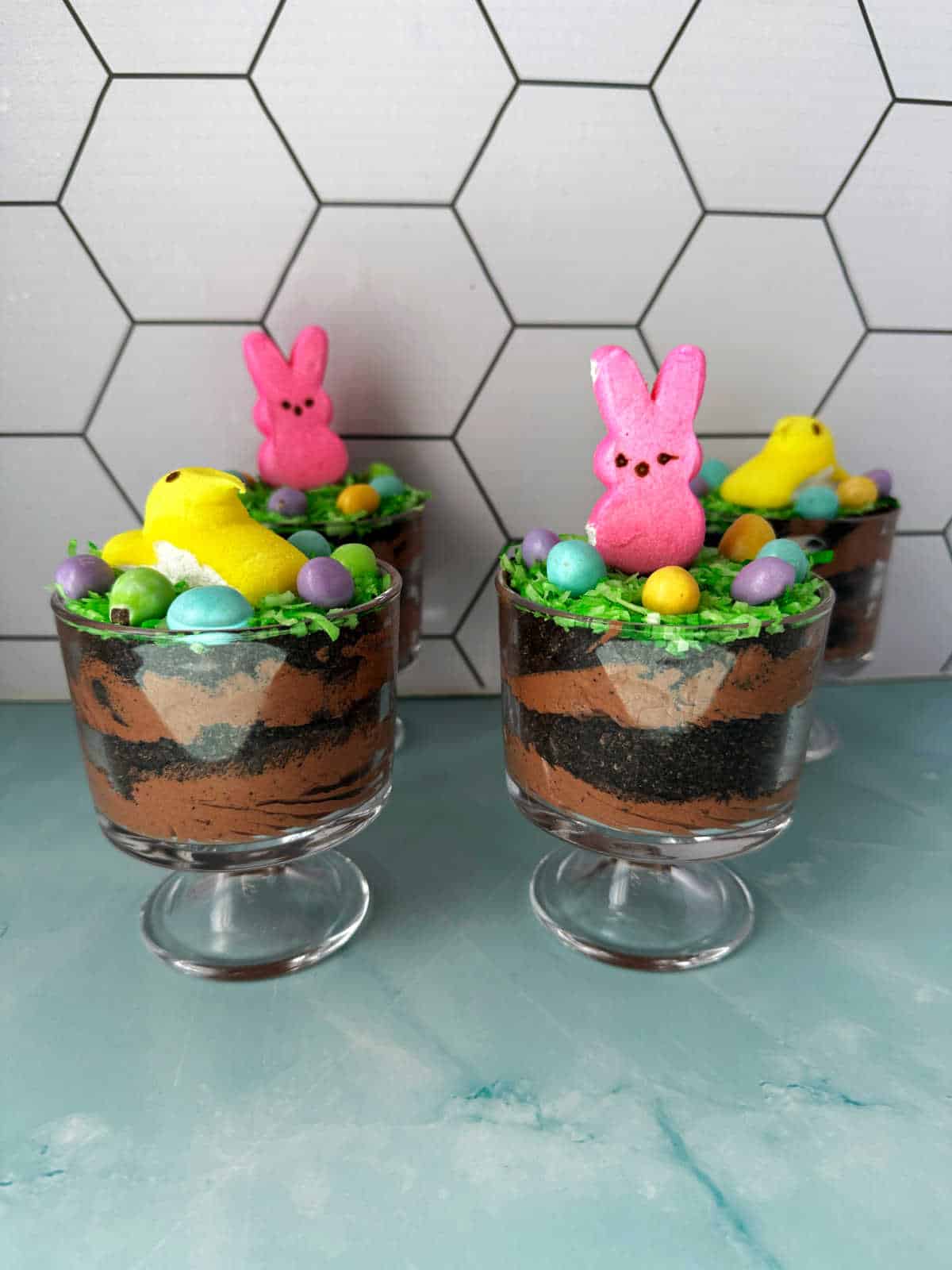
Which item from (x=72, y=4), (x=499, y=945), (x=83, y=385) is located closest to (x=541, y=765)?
(x=499, y=945)

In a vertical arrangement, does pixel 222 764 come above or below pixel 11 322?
below

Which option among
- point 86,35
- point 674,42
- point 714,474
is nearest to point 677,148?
point 674,42

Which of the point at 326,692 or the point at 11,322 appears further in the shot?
the point at 11,322

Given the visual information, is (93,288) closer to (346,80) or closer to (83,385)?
(83,385)

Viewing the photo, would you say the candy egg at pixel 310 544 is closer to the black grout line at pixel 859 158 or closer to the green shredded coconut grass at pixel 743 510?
the green shredded coconut grass at pixel 743 510

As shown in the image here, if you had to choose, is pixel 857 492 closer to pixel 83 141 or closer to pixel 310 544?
pixel 310 544

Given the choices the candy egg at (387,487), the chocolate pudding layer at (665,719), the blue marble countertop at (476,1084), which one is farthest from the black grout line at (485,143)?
the blue marble countertop at (476,1084)

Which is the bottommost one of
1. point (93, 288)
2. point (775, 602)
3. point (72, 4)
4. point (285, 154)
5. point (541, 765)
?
point (541, 765)
